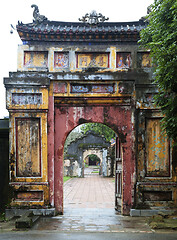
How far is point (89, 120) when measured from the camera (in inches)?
319

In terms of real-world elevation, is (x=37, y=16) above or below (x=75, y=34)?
above

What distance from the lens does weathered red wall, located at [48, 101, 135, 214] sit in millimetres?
7930

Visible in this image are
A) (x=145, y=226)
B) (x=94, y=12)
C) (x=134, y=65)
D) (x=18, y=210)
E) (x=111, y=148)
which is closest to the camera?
(x=145, y=226)

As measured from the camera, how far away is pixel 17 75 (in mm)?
7910

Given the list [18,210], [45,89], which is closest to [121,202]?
[18,210]

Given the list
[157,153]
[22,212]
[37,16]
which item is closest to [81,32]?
[37,16]

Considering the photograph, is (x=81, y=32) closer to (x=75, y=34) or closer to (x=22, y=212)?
(x=75, y=34)

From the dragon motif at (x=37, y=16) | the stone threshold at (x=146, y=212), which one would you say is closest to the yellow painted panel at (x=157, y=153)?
the stone threshold at (x=146, y=212)

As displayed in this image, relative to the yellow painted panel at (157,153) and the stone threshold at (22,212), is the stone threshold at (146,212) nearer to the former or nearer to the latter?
the yellow painted panel at (157,153)

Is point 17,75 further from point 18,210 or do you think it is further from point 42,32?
point 18,210

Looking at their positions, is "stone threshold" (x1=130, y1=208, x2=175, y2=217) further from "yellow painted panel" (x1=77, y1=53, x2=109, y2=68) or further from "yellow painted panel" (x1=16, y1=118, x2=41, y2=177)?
"yellow painted panel" (x1=77, y1=53, x2=109, y2=68)

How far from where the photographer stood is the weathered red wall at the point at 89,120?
26.0 feet

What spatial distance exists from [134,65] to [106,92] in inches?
46.9

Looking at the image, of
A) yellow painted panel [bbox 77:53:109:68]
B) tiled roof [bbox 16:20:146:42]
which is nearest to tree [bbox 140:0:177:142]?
tiled roof [bbox 16:20:146:42]
